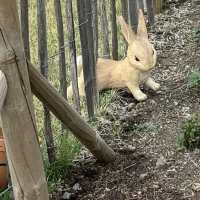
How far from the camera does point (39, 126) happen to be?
3924 millimetres

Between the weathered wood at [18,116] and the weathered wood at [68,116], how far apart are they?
18cm

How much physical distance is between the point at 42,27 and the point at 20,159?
1041mm

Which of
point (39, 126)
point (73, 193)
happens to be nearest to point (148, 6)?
point (39, 126)

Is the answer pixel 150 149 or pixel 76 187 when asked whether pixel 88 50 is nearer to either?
pixel 150 149

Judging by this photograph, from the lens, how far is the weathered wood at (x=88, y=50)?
3.94m

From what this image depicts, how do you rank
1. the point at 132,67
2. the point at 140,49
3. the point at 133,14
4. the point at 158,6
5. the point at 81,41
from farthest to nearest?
1. the point at 158,6
2. the point at 133,14
3. the point at 132,67
4. the point at 140,49
5. the point at 81,41

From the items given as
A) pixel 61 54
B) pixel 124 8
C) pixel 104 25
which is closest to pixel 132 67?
pixel 104 25

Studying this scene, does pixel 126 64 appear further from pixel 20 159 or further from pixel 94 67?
pixel 20 159

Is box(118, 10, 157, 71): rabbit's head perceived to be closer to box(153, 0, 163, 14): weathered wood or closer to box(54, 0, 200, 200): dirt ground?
box(54, 0, 200, 200): dirt ground

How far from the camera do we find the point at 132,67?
13.9 feet

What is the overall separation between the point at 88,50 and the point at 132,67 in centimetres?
37

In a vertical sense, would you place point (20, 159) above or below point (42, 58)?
below

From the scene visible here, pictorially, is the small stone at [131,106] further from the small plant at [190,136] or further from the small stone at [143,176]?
the small stone at [143,176]

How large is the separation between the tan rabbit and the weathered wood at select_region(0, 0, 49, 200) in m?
1.51
